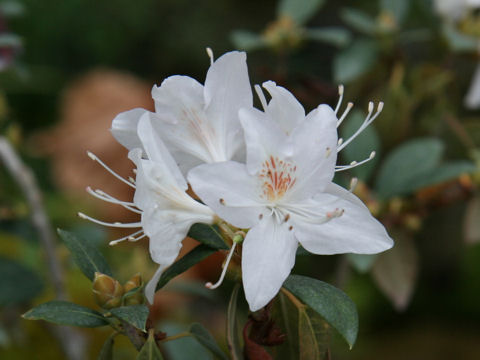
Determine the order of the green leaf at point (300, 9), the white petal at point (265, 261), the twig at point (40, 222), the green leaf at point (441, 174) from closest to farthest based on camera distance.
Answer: the white petal at point (265, 261)
the green leaf at point (441, 174)
the twig at point (40, 222)
the green leaf at point (300, 9)

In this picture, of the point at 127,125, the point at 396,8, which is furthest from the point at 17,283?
the point at 396,8

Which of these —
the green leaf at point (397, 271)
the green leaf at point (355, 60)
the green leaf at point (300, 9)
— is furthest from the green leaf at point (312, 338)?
the green leaf at point (300, 9)

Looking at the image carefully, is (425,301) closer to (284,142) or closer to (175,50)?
(175,50)

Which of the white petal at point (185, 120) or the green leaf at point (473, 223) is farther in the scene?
the green leaf at point (473, 223)


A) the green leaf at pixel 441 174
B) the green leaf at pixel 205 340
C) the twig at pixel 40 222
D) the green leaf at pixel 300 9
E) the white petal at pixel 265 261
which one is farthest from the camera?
the green leaf at pixel 300 9

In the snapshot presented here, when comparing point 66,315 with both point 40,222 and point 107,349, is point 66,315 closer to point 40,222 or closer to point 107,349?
point 107,349

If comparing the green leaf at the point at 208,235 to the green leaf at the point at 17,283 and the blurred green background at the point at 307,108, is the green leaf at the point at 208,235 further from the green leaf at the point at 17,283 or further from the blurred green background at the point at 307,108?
the green leaf at the point at 17,283
